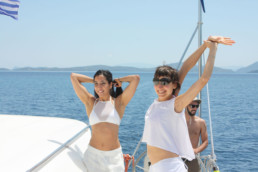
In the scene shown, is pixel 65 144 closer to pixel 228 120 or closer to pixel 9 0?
pixel 9 0

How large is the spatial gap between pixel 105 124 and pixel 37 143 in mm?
725

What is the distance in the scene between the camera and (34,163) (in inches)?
80.9

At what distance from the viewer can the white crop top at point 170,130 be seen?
177 centimetres

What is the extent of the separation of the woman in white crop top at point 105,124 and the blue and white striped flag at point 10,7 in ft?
8.30

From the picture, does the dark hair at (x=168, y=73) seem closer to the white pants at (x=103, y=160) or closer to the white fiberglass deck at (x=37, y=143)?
the white pants at (x=103, y=160)

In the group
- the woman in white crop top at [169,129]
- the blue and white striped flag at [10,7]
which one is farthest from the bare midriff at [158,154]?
the blue and white striped flag at [10,7]

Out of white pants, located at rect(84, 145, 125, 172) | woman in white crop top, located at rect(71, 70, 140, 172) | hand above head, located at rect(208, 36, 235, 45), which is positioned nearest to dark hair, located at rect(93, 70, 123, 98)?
woman in white crop top, located at rect(71, 70, 140, 172)

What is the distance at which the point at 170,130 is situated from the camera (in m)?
1.77

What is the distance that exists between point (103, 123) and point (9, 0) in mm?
2926

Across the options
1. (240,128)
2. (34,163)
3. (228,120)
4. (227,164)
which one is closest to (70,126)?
(34,163)

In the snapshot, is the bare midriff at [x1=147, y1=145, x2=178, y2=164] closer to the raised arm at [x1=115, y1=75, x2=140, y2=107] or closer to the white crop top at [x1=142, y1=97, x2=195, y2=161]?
the white crop top at [x1=142, y1=97, x2=195, y2=161]

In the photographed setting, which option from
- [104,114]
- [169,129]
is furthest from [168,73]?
[104,114]

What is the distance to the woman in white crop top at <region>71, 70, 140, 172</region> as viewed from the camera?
94.5 inches

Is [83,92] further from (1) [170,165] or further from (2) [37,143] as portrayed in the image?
(1) [170,165]
